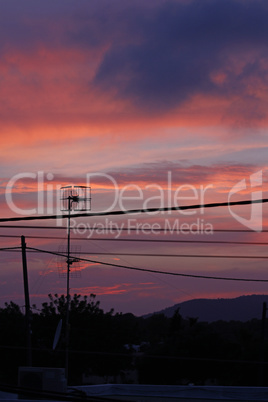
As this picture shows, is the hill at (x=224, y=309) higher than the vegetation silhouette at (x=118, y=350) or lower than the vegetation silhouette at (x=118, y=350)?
lower

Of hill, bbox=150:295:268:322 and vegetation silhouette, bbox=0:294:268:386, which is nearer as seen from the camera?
vegetation silhouette, bbox=0:294:268:386

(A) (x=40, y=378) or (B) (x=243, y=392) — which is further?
(B) (x=243, y=392)

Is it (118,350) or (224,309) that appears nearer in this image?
(118,350)

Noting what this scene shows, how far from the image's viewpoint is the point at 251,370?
4997 cm

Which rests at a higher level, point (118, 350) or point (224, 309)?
point (118, 350)

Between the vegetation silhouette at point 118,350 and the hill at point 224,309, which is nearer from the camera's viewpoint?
the vegetation silhouette at point 118,350

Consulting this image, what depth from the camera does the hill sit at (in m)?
140

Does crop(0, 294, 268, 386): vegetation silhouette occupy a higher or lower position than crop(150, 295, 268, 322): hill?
higher

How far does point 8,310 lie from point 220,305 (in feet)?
345

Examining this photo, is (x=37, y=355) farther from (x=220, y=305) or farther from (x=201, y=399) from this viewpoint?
(x=220, y=305)

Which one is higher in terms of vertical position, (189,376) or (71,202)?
(71,202)

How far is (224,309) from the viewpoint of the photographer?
15088cm

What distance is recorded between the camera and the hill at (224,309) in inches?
5527

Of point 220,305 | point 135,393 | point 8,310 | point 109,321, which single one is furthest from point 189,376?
point 220,305
